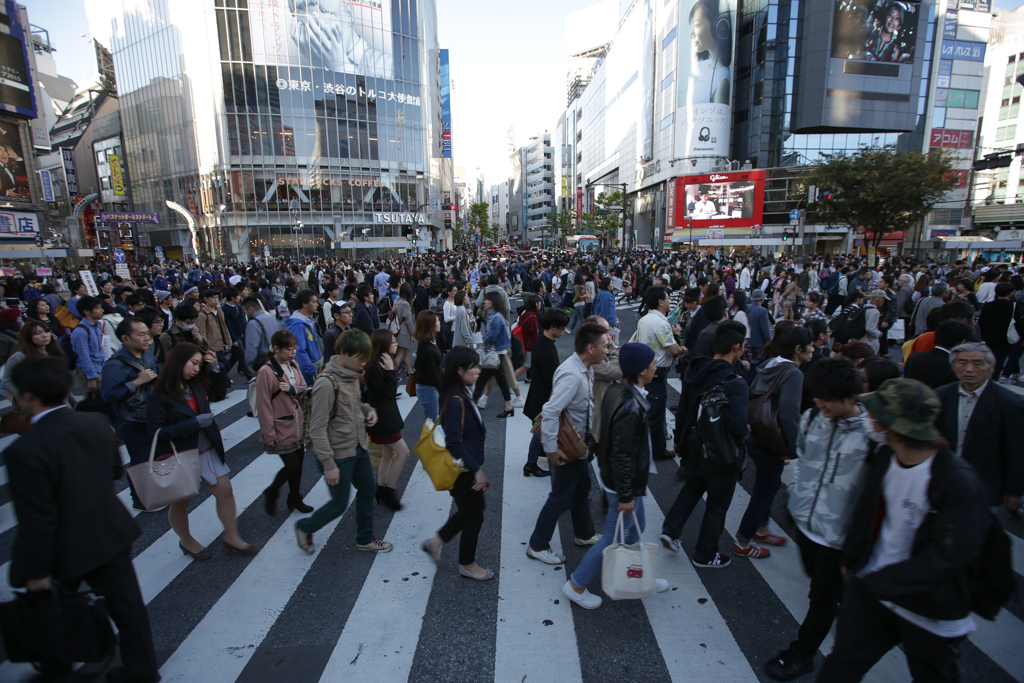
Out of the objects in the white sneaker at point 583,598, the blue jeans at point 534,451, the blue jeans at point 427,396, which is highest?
the blue jeans at point 427,396

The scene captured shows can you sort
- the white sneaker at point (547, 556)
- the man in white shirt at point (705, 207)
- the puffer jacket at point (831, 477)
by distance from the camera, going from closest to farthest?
1. the puffer jacket at point (831, 477)
2. the white sneaker at point (547, 556)
3. the man in white shirt at point (705, 207)

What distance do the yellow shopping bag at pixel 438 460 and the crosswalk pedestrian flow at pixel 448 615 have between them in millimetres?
931

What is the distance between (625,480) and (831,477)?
3.66ft

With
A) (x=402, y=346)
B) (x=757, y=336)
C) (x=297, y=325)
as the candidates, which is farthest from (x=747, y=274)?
(x=297, y=325)

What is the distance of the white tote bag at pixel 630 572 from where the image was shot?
9.76 ft

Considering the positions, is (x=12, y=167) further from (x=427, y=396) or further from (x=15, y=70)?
(x=427, y=396)

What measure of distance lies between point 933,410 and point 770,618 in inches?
82.0

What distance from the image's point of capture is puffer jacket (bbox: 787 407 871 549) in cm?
260

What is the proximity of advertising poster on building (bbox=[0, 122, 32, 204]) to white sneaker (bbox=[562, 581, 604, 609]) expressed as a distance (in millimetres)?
39396

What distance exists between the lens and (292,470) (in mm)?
4418

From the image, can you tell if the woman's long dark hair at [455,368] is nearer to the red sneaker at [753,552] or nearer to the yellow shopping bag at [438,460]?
the yellow shopping bag at [438,460]

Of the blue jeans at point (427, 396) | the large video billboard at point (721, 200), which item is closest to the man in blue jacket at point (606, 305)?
the blue jeans at point (427, 396)

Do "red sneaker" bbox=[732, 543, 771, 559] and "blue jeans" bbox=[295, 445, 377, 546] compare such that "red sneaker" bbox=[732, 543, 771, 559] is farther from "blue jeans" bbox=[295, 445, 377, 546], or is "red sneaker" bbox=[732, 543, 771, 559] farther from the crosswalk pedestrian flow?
"blue jeans" bbox=[295, 445, 377, 546]

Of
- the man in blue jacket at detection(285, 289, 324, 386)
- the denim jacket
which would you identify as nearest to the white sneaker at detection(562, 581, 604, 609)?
the denim jacket
